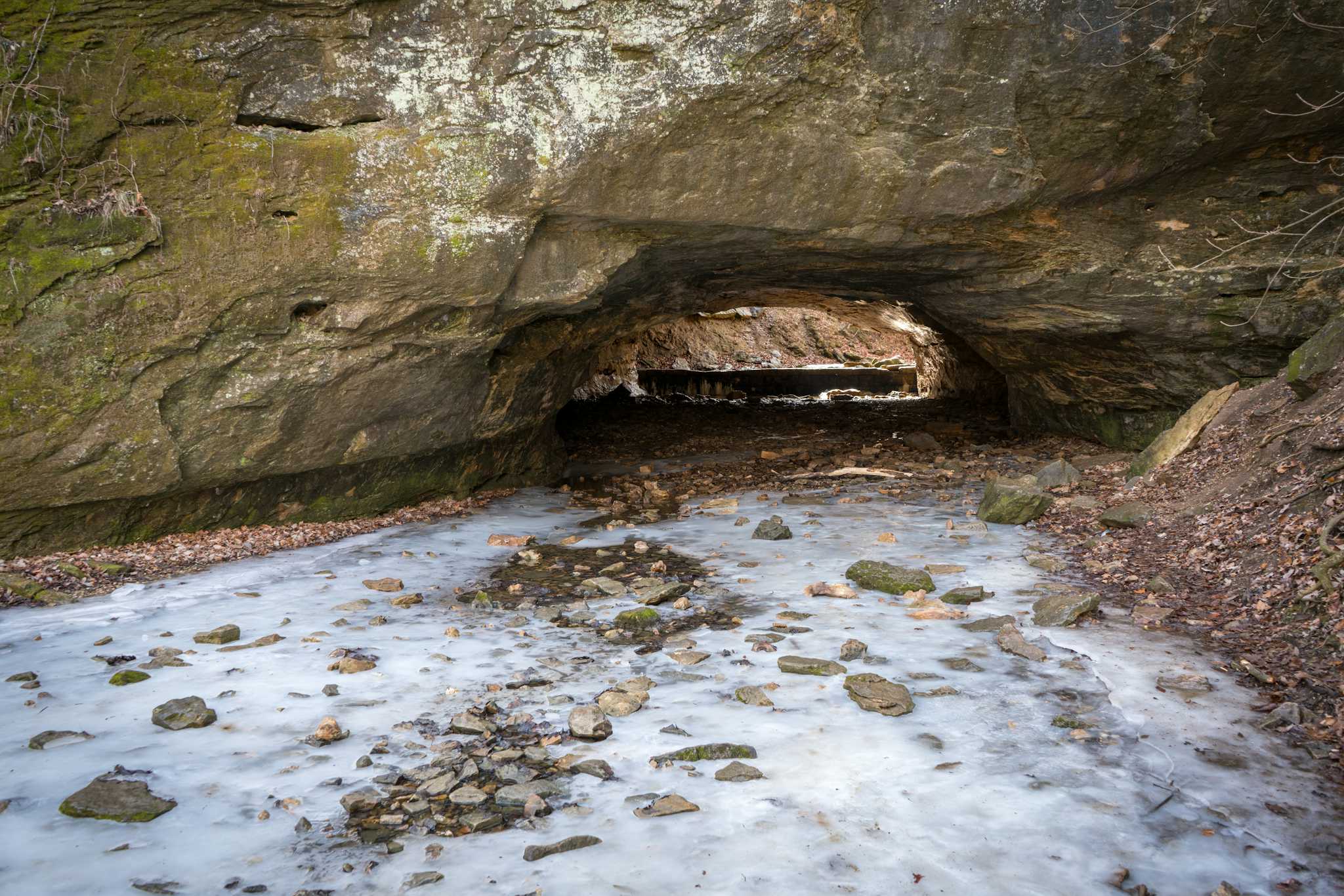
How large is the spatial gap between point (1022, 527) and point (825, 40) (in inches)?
159

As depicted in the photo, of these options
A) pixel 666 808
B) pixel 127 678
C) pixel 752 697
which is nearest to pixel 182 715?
pixel 127 678

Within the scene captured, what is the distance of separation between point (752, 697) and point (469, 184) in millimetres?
4221

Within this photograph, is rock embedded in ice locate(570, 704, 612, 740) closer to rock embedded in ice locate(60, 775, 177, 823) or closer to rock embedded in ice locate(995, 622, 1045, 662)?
rock embedded in ice locate(60, 775, 177, 823)

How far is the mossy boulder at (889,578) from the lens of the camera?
205 inches

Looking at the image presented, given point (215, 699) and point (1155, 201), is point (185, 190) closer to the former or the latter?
point (215, 699)

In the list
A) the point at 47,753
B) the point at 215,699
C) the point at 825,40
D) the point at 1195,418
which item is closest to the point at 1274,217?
the point at 1195,418

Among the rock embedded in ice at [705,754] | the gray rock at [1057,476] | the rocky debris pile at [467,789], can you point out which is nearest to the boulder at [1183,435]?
the gray rock at [1057,476]

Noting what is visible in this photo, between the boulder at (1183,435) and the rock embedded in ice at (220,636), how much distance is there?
273 inches

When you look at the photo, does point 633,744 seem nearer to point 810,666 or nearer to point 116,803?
point 810,666

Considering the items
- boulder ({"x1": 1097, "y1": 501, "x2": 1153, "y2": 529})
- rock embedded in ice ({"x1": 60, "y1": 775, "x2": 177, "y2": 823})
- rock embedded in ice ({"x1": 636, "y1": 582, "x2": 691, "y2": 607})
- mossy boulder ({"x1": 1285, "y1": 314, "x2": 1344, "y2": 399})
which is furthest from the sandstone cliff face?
rock embedded in ice ({"x1": 60, "y1": 775, "x2": 177, "y2": 823})

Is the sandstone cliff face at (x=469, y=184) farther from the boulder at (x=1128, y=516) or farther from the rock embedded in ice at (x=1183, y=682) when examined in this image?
the rock embedded in ice at (x=1183, y=682)

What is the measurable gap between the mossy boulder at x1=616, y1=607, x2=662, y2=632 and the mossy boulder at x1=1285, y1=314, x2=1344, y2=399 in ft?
16.4

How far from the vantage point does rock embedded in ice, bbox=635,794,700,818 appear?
2.81 m

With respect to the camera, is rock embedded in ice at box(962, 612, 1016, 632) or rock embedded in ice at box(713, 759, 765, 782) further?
rock embedded in ice at box(962, 612, 1016, 632)
